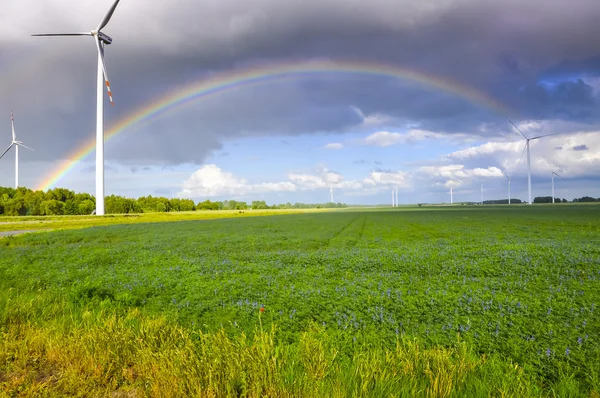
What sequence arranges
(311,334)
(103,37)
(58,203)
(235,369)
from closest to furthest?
(235,369) → (311,334) → (103,37) → (58,203)

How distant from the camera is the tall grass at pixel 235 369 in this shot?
18.1ft

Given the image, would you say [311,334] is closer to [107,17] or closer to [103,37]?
[107,17]

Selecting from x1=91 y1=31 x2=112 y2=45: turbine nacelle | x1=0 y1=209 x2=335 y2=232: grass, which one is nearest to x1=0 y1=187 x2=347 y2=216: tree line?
x1=0 y1=209 x2=335 y2=232: grass

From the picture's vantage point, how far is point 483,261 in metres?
17.2

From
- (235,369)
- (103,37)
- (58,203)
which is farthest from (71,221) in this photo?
(235,369)

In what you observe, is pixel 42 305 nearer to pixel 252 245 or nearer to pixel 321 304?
pixel 321 304

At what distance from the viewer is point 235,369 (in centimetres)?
572

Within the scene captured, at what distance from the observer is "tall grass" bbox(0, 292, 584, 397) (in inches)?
217

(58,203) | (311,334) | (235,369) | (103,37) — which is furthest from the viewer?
(58,203)

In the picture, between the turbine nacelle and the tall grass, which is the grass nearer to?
the turbine nacelle

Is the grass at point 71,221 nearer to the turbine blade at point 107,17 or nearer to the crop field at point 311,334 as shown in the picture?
the turbine blade at point 107,17

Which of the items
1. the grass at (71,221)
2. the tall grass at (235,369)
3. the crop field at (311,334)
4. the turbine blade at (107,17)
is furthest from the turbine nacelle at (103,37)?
the tall grass at (235,369)

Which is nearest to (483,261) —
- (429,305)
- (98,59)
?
(429,305)

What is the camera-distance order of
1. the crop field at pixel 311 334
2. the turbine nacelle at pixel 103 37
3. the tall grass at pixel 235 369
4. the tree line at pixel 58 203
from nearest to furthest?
the tall grass at pixel 235 369
the crop field at pixel 311 334
the turbine nacelle at pixel 103 37
the tree line at pixel 58 203
